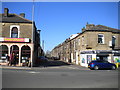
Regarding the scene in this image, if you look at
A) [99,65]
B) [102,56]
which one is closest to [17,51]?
[99,65]

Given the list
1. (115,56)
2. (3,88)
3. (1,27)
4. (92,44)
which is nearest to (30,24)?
(1,27)

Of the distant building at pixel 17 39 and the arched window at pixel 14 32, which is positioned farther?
the arched window at pixel 14 32

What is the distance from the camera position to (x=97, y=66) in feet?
77.8

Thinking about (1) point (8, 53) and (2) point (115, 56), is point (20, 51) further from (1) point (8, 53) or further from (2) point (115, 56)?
(2) point (115, 56)

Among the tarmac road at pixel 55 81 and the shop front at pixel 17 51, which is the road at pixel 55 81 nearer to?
the tarmac road at pixel 55 81

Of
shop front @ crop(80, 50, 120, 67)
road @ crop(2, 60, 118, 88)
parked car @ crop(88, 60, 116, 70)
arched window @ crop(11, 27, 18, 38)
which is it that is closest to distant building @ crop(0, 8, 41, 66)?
arched window @ crop(11, 27, 18, 38)

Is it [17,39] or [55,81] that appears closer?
[55,81]

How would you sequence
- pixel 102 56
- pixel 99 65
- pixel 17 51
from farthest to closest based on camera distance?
pixel 102 56, pixel 17 51, pixel 99 65

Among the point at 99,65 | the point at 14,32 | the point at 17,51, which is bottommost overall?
the point at 99,65

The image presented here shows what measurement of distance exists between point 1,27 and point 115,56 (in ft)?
68.5

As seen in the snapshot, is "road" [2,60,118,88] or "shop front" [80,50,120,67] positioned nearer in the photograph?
"road" [2,60,118,88]

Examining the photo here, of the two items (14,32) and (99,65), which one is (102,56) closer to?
(99,65)

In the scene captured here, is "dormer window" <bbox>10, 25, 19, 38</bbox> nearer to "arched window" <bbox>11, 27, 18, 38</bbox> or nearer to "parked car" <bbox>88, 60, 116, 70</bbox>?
"arched window" <bbox>11, 27, 18, 38</bbox>

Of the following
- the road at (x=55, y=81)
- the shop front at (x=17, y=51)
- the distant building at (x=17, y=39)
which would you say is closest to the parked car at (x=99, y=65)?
the road at (x=55, y=81)
